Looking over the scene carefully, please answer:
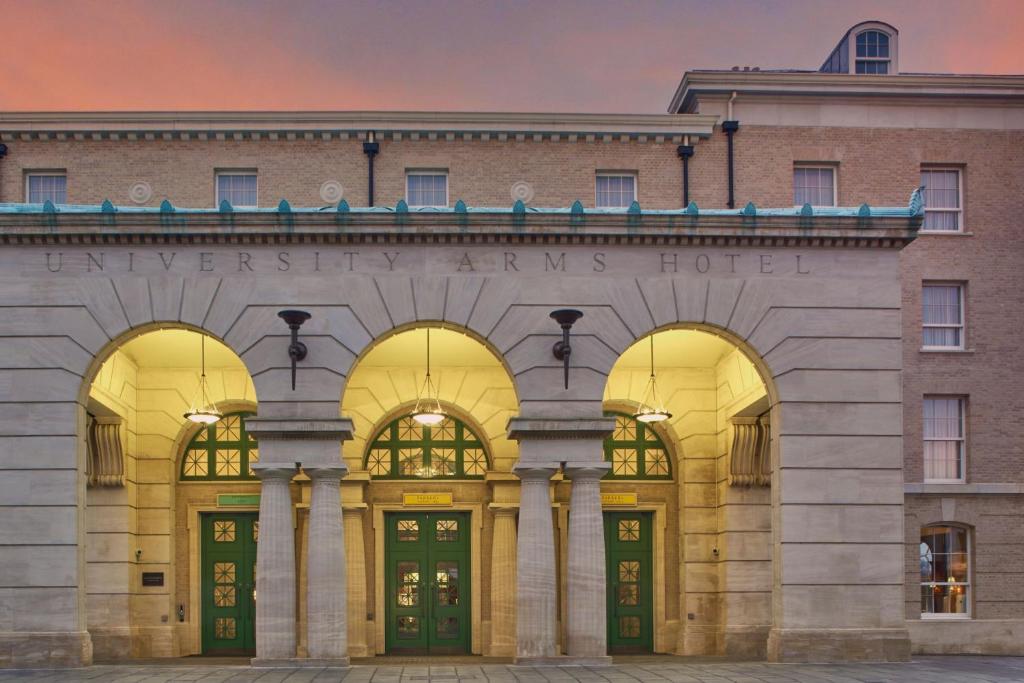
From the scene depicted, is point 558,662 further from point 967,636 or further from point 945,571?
point 945,571

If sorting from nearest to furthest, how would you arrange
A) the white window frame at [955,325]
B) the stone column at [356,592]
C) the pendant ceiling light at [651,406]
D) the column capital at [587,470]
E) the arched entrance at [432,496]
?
the column capital at [587,470] → the pendant ceiling light at [651,406] → the stone column at [356,592] → the arched entrance at [432,496] → the white window frame at [955,325]

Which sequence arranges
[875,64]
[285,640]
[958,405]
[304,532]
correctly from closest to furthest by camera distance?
1. [285,640]
2. [304,532]
3. [958,405]
4. [875,64]

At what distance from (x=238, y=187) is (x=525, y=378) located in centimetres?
1156

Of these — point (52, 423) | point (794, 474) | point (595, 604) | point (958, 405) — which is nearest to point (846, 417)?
point (794, 474)

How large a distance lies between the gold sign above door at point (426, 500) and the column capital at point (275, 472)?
657 centimetres

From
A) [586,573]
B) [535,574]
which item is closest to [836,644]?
[586,573]

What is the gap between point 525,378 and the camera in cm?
2567

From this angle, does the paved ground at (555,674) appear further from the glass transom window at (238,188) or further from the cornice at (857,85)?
the cornice at (857,85)

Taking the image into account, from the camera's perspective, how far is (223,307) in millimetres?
25719

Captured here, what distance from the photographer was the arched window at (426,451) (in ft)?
104

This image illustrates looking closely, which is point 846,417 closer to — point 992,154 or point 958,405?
point 958,405

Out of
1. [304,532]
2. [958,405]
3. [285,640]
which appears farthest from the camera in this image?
[958,405]

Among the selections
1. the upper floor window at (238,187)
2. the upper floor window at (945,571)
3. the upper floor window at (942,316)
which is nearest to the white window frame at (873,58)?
the upper floor window at (942,316)

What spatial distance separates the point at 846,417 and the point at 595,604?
630cm
